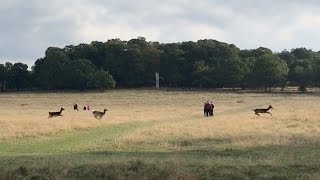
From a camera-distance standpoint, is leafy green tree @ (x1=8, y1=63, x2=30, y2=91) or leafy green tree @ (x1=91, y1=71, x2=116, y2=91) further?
leafy green tree @ (x1=8, y1=63, x2=30, y2=91)

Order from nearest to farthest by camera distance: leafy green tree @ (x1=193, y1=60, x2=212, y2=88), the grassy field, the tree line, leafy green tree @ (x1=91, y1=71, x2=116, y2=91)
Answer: the grassy field
leafy green tree @ (x1=91, y1=71, x2=116, y2=91)
the tree line
leafy green tree @ (x1=193, y1=60, x2=212, y2=88)

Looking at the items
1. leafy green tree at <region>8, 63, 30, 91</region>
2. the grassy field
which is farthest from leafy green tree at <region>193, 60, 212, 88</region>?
the grassy field

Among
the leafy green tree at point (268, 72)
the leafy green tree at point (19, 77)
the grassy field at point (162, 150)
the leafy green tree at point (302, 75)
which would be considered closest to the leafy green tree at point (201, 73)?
the leafy green tree at point (268, 72)

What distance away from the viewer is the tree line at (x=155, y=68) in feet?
419

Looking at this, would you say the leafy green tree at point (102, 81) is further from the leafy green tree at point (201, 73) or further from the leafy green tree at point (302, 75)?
the leafy green tree at point (302, 75)

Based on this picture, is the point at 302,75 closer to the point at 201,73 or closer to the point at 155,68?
the point at 201,73

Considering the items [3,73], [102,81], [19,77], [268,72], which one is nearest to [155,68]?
[102,81]

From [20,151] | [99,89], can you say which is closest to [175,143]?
[20,151]

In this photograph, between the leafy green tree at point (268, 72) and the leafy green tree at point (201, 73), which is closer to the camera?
the leafy green tree at point (268, 72)

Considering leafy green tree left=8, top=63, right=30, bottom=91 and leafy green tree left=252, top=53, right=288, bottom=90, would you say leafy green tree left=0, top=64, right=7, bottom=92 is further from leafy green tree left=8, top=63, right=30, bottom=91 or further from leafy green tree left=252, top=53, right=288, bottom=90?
leafy green tree left=252, top=53, right=288, bottom=90

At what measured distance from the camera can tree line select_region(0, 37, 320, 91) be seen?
419 ft

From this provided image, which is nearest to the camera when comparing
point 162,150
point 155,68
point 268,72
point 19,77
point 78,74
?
point 162,150

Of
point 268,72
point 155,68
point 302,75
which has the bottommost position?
point 302,75

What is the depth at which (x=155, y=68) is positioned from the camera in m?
145
